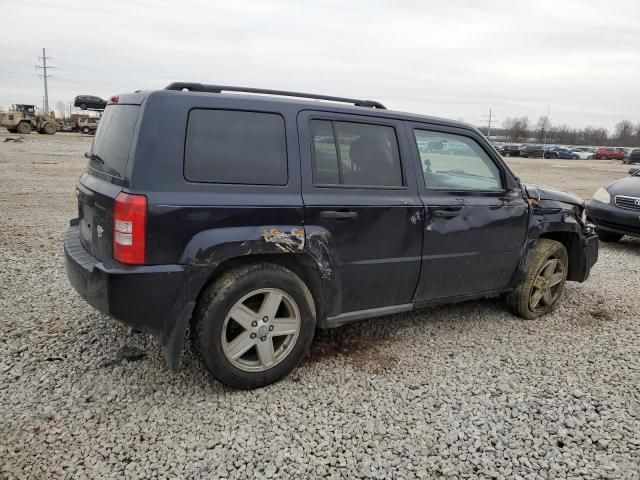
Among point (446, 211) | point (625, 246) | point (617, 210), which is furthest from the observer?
point (625, 246)

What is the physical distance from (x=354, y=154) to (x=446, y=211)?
86cm

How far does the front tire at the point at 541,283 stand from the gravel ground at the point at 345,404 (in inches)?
7.4

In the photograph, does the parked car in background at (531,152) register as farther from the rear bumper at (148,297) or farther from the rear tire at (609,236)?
the rear bumper at (148,297)

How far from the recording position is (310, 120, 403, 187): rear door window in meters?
3.30

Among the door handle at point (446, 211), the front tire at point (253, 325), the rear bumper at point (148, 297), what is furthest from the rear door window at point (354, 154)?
the rear bumper at point (148, 297)

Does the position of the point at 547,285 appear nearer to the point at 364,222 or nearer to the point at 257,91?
the point at 364,222

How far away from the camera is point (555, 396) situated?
328cm

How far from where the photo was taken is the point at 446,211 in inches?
148

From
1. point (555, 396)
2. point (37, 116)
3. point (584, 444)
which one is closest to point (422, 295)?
point (555, 396)

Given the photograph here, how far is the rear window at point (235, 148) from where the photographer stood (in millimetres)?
2896

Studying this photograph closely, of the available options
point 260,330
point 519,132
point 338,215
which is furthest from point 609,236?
point 519,132

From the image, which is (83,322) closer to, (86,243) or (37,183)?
(86,243)

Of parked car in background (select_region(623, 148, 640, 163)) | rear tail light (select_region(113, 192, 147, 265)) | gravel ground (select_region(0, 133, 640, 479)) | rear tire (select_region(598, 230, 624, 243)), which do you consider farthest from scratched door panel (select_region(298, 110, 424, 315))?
parked car in background (select_region(623, 148, 640, 163))

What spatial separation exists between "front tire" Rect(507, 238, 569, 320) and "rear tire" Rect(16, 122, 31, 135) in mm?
40193
